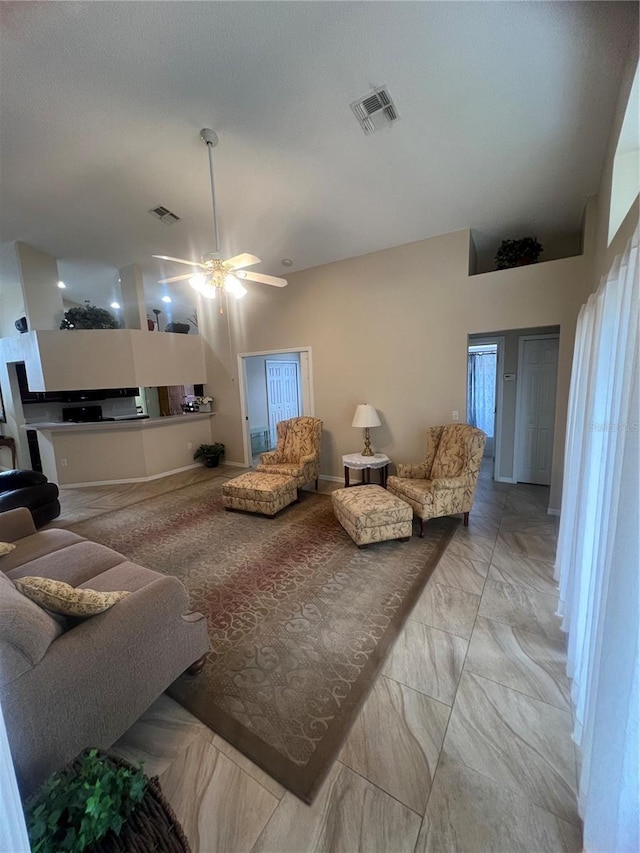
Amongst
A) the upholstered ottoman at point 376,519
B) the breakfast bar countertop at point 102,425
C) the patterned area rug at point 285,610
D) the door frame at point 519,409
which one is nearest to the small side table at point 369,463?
the patterned area rug at point 285,610

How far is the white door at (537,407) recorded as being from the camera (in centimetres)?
426

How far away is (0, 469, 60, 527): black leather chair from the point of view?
3.49 metres

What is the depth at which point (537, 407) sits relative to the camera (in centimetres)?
439

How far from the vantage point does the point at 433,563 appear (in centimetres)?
271

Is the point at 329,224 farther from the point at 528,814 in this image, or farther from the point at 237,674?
the point at 528,814

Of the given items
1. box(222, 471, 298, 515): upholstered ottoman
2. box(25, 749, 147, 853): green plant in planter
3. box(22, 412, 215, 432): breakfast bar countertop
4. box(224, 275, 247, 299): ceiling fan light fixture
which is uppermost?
box(224, 275, 247, 299): ceiling fan light fixture

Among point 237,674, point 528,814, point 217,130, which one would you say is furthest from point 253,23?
point 528,814

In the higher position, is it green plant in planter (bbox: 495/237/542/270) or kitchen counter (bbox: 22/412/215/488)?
green plant in planter (bbox: 495/237/542/270)

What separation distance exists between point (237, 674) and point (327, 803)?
73 cm

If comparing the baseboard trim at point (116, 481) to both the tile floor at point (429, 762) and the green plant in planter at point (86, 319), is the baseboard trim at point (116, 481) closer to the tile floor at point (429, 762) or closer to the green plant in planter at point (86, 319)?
the green plant in planter at point (86, 319)

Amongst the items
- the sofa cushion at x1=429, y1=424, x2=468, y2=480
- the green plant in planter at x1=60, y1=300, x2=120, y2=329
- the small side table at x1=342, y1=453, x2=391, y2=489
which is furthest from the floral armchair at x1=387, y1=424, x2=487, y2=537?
the green plant in planter at x1=60, y1=300, x2=120, y2=329

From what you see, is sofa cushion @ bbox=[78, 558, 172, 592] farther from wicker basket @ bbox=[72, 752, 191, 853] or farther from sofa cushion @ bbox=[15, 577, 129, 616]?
wicker basket @ bbox=[72, 752, 191, 853]

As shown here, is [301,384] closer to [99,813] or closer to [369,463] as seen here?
[369,463]

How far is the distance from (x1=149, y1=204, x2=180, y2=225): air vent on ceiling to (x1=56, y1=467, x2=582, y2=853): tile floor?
4.55 metres
